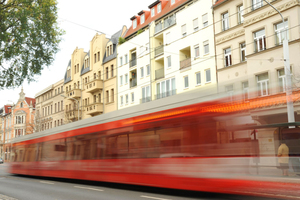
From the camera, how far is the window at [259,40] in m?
23.5

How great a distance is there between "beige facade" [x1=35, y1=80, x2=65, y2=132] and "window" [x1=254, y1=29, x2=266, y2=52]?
3930cm

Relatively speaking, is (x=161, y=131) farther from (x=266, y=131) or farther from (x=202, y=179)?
(x=266, y=131)

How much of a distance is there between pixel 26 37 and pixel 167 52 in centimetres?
2102

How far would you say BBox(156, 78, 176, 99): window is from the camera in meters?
32.8

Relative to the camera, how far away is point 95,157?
14.5 meters

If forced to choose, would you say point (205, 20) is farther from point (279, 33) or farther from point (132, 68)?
point (132, 68)

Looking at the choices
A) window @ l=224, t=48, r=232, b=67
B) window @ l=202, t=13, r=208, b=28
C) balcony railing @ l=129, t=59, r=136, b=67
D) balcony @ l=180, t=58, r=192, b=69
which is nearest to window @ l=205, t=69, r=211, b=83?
window @ l=224, t=48, r=232, b=67

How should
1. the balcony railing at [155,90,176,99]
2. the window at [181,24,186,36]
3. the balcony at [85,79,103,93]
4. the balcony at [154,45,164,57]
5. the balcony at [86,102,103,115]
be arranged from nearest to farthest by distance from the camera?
1. the window at [181,24,186,36]
2. the balcony railing at [155,90,176,99]
3. the balcony at [154,45,164,57]
4. the balcony at [86,102,103,115]
5. the balcony at [85,79,103,93]

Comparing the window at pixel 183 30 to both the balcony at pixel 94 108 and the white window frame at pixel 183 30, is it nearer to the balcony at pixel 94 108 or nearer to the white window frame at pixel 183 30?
the white window frame at pixel 183 30

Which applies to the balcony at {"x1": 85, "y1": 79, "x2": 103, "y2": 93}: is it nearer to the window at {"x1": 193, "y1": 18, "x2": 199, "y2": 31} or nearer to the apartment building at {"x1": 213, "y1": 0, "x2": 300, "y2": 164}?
the window at {"x1": 193, "y1": 18, "x2": 199, "y2": 31}

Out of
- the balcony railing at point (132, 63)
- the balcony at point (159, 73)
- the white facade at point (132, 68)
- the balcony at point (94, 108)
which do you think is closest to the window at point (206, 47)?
the balcony at point (159, 73)

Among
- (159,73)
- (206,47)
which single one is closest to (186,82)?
(206,47)

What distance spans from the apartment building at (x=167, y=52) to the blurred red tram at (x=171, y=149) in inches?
605

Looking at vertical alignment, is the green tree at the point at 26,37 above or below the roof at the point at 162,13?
below
